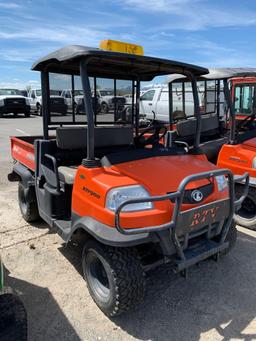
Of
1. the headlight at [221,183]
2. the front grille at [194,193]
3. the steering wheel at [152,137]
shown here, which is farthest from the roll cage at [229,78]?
the front grille at [194,193]

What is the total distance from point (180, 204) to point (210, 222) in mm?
484

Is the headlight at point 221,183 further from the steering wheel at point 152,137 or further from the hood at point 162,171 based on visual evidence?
the steering wheel at point 152,137

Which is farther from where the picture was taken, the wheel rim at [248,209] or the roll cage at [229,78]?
the wheel rim at [248,209]

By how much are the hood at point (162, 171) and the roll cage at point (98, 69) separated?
345 millimetres

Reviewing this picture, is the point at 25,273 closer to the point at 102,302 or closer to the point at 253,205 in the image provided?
the point at 102,302

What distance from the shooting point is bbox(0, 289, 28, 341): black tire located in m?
2.09

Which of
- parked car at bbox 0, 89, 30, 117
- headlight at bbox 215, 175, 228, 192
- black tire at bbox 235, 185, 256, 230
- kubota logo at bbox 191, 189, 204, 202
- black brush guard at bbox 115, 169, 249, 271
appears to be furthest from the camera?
parked car at bbox 0, 89, 30, 117

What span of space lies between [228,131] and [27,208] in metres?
3.21

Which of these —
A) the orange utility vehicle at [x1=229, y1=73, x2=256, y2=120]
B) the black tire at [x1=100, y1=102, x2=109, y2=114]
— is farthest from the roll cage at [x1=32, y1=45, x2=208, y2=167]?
the orange utility vehicle at [x1=229, y1=73, x2=256, y2=120]

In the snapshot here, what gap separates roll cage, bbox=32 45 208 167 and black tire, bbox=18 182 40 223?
43.2 inches

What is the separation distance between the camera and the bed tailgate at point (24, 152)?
3949mm

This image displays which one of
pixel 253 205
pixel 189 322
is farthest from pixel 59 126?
pixel 253 205

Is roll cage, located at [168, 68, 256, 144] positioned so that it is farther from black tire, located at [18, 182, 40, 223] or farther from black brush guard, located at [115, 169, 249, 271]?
black tire, located at [18, 182, 40, 223]

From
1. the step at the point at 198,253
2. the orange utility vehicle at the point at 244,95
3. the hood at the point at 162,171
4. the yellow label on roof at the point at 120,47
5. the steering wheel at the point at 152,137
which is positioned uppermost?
the yellow label on roof at the point at 120,47
